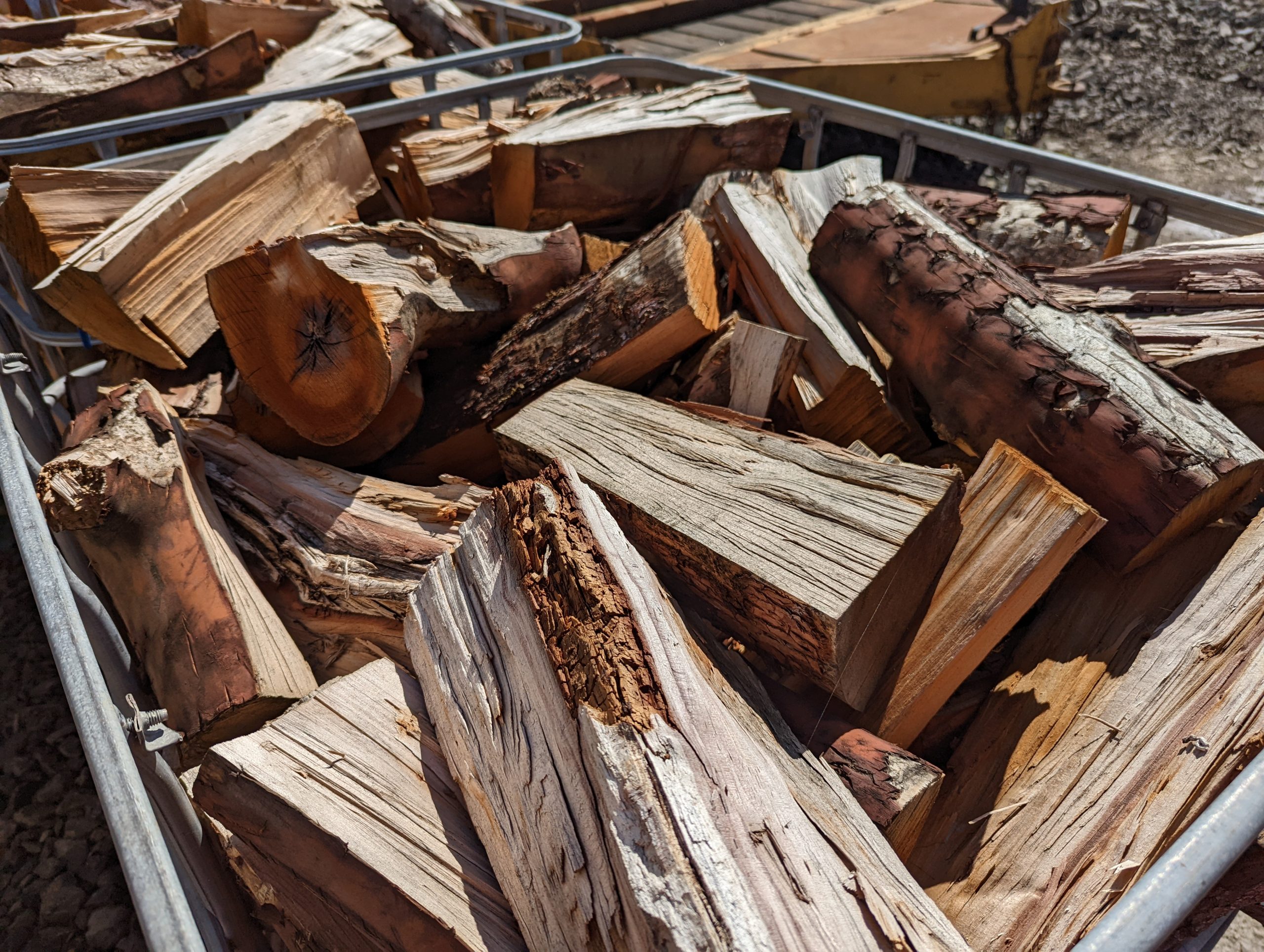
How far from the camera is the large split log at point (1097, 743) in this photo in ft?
4.84

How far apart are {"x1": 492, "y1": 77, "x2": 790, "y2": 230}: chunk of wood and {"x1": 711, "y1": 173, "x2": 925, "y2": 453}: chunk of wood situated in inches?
14.2

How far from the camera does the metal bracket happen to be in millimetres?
1432

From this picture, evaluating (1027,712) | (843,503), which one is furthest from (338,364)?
(1027,712)

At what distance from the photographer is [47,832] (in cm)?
238

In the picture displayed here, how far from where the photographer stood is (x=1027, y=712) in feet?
5.83

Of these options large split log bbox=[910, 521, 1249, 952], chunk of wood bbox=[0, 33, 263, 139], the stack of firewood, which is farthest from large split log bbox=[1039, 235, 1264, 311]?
chunk of wood bbox=[0, 33, 263, 139]

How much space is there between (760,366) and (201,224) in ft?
5.69

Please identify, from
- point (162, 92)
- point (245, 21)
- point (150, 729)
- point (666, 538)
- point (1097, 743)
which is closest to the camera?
point (150, 729)

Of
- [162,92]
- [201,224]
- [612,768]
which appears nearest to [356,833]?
[612,768]

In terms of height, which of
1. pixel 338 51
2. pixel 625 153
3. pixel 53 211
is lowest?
pixel 53 211

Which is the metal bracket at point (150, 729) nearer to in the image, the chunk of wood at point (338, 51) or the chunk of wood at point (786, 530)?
the chunk of wood at point (786, 530)

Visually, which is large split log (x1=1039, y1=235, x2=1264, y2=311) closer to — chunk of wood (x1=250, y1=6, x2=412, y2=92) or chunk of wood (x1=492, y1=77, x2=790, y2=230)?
chunk of wood (x1=492, y1=77, x2=790, y2=230)

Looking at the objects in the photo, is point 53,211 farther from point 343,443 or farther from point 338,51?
point 338,51

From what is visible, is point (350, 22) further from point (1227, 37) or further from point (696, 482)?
point (1227, 37)
